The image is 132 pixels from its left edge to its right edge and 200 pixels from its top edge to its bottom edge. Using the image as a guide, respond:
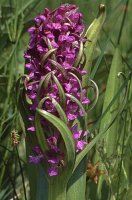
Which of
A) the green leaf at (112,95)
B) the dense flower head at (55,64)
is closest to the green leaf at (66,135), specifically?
the dense flower head at (55,64)

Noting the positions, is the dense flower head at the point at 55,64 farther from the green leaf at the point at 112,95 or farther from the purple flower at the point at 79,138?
the green leaf at the point at 112,95

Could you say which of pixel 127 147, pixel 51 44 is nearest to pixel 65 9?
pixel 51 44

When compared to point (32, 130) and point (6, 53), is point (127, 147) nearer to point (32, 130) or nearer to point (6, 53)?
point (32, 130)

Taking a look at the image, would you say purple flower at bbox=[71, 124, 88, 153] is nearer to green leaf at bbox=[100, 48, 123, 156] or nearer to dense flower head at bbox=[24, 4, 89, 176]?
dense flower head at bbox=[24, 4, 89, 176]

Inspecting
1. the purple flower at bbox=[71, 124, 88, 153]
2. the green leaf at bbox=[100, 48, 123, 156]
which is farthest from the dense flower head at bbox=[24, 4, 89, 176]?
the green leaf at bbox=[100, 48, 123, 156]

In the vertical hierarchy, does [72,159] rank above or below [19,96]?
below

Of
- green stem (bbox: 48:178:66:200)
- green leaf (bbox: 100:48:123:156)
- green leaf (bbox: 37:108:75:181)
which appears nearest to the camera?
green leaf (bbox: 37:108:75:181)
